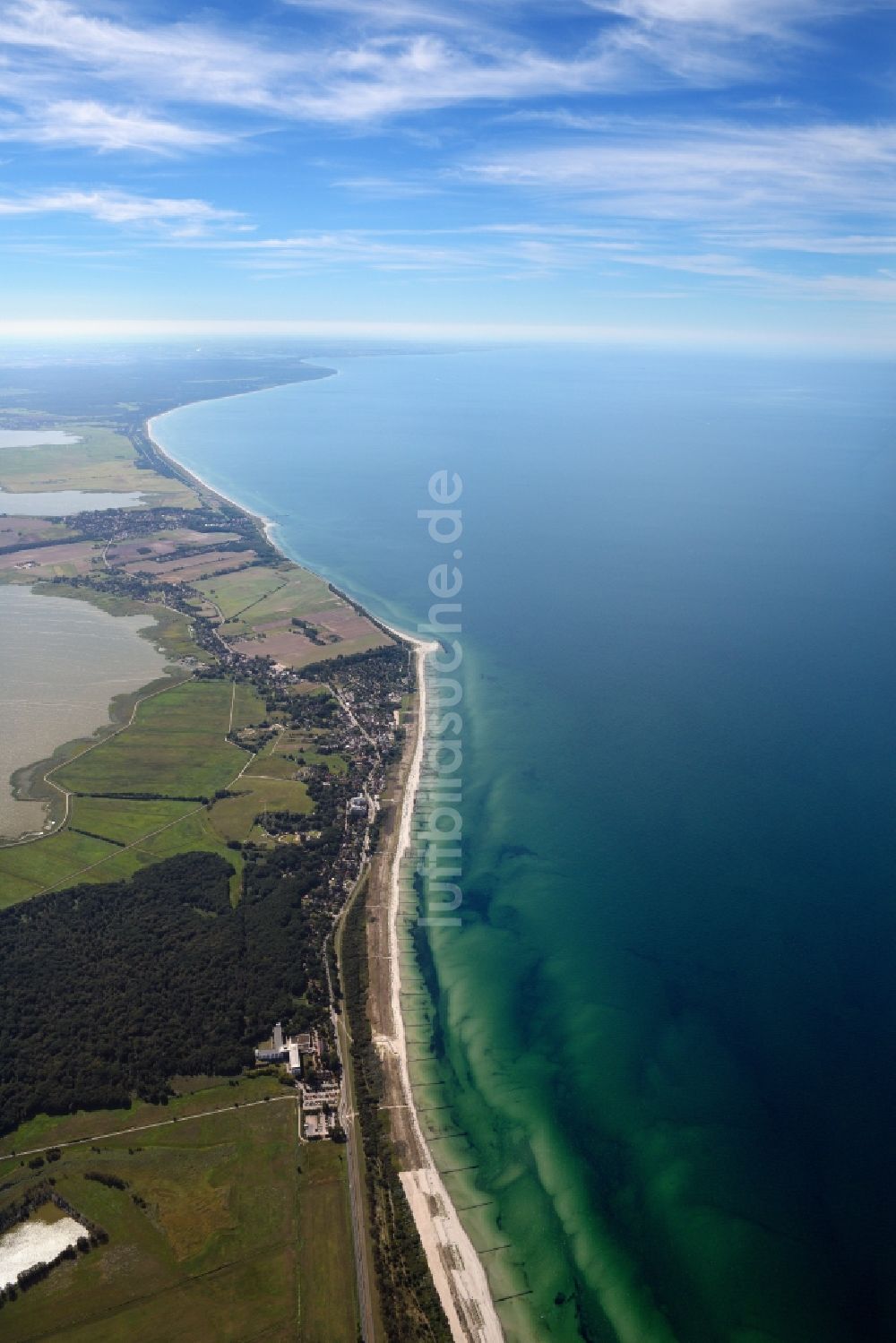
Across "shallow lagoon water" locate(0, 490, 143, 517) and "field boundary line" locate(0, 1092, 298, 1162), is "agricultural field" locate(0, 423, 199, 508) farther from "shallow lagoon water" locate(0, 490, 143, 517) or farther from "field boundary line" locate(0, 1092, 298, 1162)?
"field boundary line" locate(0, 1092, 298, 1162)

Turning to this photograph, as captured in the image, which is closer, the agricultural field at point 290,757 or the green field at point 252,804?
the green field at point 252,804

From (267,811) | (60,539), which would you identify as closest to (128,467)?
(60,539)

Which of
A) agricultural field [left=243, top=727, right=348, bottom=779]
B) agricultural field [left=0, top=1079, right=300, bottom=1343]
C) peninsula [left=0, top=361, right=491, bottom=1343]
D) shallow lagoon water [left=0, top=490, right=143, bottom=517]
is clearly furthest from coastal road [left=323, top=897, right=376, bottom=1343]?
shallow lagoon water [left=0, top=490, right=143, bottom=517]

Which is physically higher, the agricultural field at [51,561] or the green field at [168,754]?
the agricultural field at [51,561]

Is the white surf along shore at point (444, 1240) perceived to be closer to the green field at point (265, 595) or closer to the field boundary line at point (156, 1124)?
the field boundary line at point (156, 1124)

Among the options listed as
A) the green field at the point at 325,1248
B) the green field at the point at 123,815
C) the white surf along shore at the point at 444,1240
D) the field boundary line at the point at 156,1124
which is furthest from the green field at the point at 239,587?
the green field at the point at 325,1248

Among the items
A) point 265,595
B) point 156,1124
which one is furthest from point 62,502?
point 156,1124
